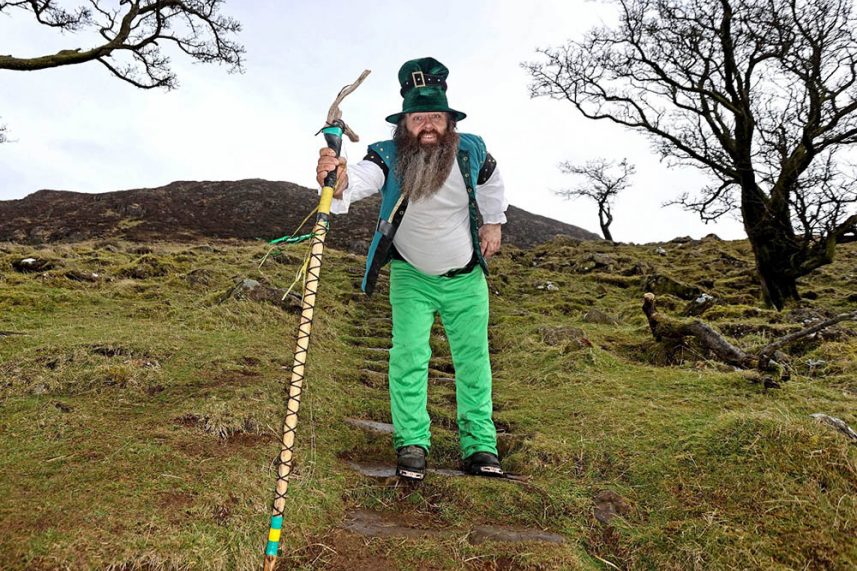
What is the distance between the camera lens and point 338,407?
168 inches

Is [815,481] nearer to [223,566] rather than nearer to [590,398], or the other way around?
[590,398]

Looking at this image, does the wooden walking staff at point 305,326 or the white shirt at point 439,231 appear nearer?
the wooden walking staff at point 305,326

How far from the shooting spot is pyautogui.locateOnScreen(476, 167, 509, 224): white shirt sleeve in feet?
13.4

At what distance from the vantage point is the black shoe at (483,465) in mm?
3236

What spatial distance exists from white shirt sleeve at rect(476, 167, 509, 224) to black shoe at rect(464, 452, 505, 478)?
6.20 feet

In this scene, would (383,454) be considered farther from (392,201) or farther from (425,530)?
(392,201)

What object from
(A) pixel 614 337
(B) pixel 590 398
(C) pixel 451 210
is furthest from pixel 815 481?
(A) pixel 614 337

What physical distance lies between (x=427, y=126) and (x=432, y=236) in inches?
35.4

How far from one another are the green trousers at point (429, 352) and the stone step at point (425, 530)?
70 centimetres

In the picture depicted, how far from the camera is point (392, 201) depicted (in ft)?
12.5

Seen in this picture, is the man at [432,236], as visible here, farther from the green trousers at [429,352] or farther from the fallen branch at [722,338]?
the fallen branch at [722,338]

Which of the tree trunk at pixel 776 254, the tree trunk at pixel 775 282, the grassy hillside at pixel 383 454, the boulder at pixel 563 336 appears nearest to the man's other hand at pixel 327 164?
the grassy hillside at pixel 383 454

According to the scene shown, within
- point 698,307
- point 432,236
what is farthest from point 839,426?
point 698,307

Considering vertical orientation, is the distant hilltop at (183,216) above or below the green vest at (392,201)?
above
